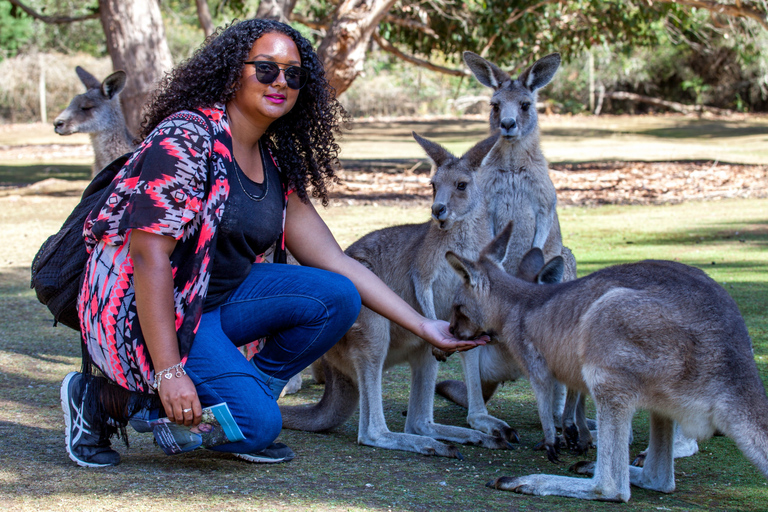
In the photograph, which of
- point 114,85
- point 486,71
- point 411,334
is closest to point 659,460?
point 411,334

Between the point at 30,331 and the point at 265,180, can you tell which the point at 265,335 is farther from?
the point at 30,331

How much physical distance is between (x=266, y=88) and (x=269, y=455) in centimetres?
121

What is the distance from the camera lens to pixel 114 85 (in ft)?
20.3

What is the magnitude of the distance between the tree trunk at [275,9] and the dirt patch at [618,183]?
226cm

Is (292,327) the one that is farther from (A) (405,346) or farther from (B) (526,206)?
(B) (526,206)

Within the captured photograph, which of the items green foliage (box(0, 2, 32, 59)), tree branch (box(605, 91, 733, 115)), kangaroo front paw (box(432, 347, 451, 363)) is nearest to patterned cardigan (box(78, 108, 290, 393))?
kangaroo front paw (box(432, 347, 451, 363))

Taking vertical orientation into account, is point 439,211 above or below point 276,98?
below

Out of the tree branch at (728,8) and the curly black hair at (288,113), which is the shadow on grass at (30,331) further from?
the tree branch at (728,8)

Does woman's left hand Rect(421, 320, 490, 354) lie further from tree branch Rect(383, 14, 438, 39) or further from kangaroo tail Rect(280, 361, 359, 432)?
tree branch Rect(383, 14, 438, 39)

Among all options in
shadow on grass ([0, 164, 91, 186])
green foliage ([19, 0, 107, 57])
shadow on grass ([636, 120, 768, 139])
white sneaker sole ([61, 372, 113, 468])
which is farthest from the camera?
green foliage ([19, 0, 107, 57])

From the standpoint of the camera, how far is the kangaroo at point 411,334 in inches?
118

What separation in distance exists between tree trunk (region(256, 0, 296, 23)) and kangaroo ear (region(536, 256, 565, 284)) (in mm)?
6125

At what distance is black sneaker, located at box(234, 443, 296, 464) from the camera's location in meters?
2.62

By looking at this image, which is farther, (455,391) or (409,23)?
(409,23)
